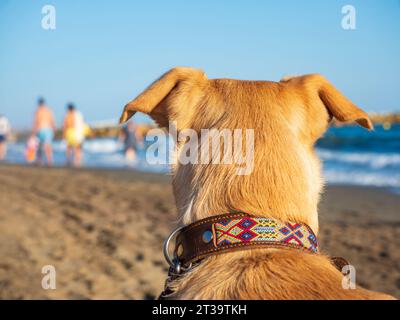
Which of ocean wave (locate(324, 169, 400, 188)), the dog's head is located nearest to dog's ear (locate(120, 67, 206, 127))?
the dog's head

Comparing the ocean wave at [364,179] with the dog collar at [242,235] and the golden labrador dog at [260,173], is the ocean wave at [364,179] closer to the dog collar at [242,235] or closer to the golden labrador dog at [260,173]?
the golden labrador dog at [260,173]

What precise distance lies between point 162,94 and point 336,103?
848 millimetres

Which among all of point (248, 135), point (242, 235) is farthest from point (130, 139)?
point (242, 235)

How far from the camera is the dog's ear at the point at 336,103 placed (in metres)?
2.48

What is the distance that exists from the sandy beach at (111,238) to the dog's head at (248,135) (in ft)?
1.40

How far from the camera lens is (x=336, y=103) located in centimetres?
251

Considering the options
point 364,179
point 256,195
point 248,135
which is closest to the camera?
point 256,195

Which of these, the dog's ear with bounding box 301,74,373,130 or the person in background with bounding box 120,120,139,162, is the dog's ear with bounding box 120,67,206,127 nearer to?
the dog's ear with bounding box 301,74,373,130

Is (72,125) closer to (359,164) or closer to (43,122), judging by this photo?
(43,122)

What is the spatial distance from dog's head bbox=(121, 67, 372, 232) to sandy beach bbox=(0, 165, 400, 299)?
1.40 ft

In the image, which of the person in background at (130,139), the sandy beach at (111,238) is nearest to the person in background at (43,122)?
the person in background at (130,139)

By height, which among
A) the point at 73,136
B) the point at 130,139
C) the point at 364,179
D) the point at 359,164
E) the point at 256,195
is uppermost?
the point at 256,195

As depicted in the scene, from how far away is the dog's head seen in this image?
216 centimetres
